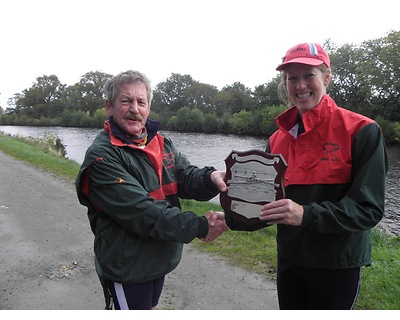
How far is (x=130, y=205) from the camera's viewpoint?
201 cm

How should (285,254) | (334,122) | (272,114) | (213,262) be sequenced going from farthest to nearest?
(272,114), (213,262), (285,254), (334,122)

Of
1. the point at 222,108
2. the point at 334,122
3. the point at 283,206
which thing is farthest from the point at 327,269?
the point at 222,108

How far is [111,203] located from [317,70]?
1507mm

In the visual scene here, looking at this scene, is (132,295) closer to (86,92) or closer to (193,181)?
(193,181)

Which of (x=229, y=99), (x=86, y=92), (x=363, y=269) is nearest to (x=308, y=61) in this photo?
(x=363, y=269)

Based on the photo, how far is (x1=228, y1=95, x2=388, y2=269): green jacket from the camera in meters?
1.83

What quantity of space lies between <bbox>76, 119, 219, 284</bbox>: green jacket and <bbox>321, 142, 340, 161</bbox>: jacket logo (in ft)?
2.87

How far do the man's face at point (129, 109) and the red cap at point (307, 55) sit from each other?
945mm

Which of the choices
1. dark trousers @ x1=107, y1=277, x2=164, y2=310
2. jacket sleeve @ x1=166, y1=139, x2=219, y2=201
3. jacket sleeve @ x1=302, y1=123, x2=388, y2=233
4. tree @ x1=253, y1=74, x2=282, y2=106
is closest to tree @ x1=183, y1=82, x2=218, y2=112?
tree @ x1=253, y1=74, x2=282, y2=106

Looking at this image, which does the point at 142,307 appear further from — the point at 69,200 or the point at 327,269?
the point at 69,200

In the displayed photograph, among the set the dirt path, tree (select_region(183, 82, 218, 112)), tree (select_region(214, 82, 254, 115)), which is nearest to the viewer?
the dirt path

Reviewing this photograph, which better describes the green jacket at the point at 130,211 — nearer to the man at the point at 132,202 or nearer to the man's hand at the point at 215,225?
the man at the point at 132,202

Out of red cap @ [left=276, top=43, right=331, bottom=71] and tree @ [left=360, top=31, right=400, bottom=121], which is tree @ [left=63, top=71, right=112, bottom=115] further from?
red cap @ [left=276, top=43, right=331, bottom=71]

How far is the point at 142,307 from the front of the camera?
228 cm
